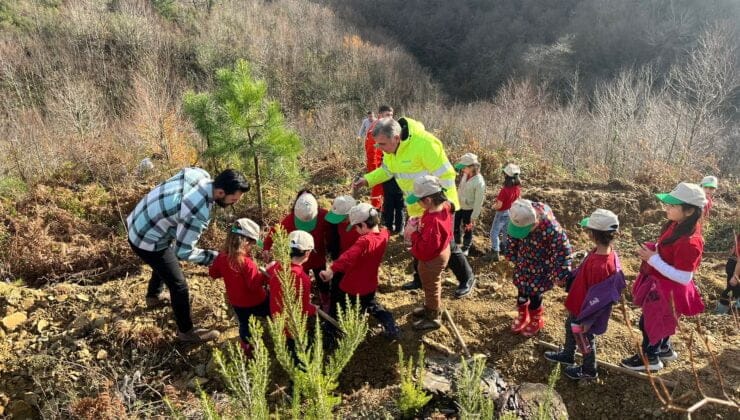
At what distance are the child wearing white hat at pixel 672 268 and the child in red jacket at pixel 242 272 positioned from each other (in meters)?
Result: 2.91

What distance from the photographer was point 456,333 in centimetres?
381

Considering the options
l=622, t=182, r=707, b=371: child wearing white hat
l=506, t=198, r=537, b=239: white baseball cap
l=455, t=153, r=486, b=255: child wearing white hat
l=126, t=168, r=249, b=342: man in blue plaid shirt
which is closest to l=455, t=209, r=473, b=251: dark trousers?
l=455, t=153, r=486, b=255: child wearing white hat

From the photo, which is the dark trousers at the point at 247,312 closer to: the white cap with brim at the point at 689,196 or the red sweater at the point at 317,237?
the red sweater at the point at 317,237

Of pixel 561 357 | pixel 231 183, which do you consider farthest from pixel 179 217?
pixel 561 357

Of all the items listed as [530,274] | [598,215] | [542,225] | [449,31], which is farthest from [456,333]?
[449,31]

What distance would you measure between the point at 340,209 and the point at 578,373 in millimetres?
2341

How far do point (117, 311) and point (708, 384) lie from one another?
17.1ft

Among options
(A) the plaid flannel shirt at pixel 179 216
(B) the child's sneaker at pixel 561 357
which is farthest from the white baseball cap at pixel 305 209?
(B) the child's sneaker at pixel 561 357

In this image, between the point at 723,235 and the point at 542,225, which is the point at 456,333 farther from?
the point at 723,235

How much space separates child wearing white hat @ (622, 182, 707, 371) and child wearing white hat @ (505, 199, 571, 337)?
586mm

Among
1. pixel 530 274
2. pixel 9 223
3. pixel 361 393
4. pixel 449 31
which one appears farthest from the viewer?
pixel 449 31

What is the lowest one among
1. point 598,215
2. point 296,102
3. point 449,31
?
point 296,102

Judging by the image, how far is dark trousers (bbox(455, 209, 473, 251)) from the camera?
520cm

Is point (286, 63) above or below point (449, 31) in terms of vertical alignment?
below
